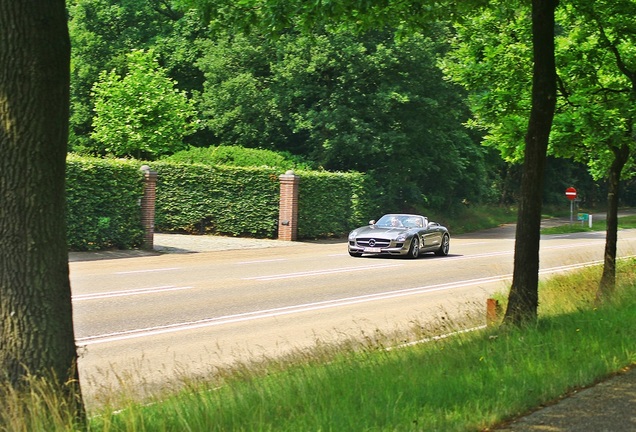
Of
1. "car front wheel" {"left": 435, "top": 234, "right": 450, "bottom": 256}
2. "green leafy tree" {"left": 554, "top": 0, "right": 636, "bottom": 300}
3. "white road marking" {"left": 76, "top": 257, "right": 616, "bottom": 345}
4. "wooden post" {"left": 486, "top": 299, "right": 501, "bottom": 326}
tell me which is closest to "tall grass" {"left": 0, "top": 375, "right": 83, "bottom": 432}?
"white road marking" {"left": 76, "top": 257, "right": 616, "bottom": 345}

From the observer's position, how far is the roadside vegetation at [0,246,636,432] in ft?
19.2

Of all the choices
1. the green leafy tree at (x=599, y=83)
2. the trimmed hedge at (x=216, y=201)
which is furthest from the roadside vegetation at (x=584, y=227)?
the green leafy tree at (x=599, y=83)

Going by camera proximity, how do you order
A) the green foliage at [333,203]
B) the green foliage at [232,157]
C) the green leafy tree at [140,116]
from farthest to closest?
the green leafy tree at [140,116] < the green foliage at [232,157] < the green foliage at [333,203]

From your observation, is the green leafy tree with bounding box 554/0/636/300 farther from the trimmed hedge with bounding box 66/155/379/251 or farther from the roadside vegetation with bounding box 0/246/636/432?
the trimmed hedge with bounding box 66/155/379/251

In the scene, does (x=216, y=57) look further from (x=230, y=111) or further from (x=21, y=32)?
(x=21, y=32)

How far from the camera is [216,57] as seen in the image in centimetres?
4550

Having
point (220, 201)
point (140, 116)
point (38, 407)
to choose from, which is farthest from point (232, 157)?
point (38, 407)

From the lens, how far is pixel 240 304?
15.2m

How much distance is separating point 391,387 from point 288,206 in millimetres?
27560

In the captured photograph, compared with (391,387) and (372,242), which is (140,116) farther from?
(391,387)

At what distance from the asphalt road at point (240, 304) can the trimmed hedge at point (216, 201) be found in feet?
7.30

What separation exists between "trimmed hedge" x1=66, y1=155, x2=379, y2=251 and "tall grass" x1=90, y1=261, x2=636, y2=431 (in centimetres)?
1707

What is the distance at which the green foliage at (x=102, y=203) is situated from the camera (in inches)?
974

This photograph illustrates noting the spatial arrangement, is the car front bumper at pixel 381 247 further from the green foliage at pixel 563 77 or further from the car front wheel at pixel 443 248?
the green foliage at pixel 563 77
